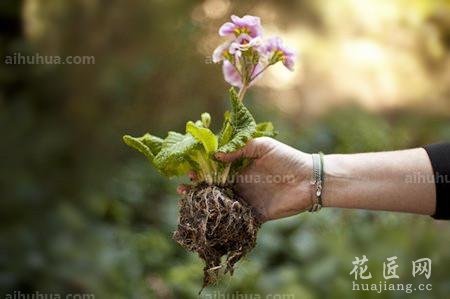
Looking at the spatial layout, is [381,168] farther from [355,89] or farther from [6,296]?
[355,89]

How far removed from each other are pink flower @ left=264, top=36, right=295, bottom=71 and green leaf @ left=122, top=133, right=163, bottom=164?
37cm

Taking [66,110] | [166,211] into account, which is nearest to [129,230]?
[166,211]

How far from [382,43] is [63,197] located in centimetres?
270

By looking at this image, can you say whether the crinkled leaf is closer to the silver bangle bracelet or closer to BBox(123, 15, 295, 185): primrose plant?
BBox(123, 15, 295, 185): primrose plant

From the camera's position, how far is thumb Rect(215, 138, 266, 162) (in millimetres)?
1902

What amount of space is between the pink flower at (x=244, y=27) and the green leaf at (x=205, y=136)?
26 cm

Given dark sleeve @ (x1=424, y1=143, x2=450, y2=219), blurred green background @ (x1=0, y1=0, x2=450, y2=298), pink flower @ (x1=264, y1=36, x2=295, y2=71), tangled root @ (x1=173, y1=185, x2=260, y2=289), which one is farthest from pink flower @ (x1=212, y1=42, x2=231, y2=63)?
blurred green background @ (x1=0, y1=0, x2=450, y2=298)

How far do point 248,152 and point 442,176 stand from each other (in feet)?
1.69

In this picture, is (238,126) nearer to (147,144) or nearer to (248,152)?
(248,152)

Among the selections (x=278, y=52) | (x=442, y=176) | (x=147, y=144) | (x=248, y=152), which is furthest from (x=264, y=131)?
(x=442, y=176)

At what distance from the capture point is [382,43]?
5660 mm

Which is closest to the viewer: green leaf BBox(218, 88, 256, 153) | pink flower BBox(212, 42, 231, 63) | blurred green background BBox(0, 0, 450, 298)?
green leaf BBox(218, 88, 256, 153)

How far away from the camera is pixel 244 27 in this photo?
1932mm

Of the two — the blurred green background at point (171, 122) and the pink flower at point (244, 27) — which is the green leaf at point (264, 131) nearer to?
the pink flower at point (244, 27)
